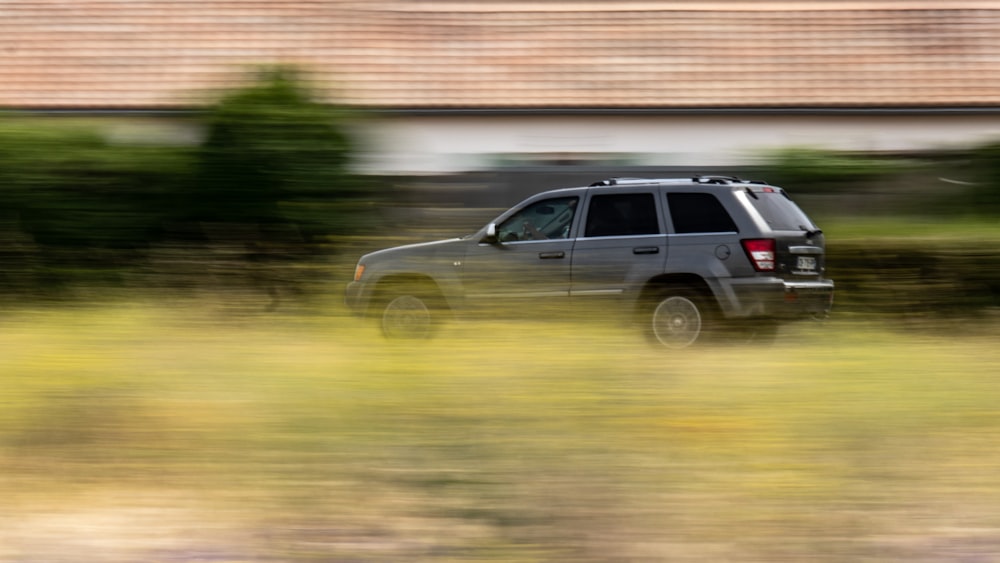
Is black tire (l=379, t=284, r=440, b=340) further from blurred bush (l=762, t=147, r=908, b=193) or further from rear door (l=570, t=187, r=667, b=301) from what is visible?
blurred bush (l=762, t=147, r=908, b=193)

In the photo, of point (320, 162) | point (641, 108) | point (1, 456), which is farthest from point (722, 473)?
point (641, 108)

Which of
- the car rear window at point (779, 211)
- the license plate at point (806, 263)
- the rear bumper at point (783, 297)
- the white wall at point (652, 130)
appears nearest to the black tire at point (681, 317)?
the rear bumper at point (783, 297)

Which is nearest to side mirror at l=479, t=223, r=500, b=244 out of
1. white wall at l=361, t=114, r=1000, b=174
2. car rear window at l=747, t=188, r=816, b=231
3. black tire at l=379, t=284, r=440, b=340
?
black tire at l=379, t=284, r=440, b=340

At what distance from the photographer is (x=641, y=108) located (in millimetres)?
18672

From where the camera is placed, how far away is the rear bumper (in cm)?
921

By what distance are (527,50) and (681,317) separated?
11551 mm

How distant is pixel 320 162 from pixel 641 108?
10980 millimetres

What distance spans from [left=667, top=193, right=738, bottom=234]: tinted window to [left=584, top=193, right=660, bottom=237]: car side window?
0.64 feet

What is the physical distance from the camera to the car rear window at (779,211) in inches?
394

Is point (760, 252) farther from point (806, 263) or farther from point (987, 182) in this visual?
point (987, 182)

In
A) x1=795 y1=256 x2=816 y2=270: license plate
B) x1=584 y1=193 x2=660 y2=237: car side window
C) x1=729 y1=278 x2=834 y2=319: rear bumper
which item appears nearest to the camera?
x1=729 y1=278 x2=834 y2=319: rear bumper

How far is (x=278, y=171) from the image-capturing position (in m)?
8.45

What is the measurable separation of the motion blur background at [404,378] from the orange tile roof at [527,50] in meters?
6.33

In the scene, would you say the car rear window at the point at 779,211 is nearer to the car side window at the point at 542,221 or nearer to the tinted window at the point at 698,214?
the tinted window at the point at 698,214
